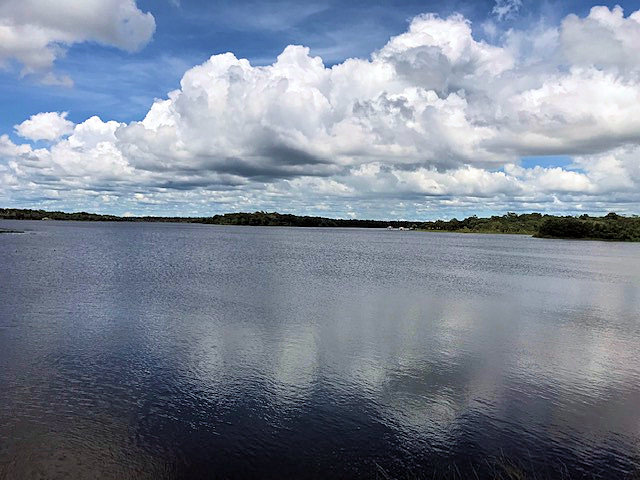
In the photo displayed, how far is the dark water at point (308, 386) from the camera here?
41.2 ft

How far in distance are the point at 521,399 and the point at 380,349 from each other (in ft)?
22.9

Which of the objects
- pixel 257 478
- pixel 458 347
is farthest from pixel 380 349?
pixel 257 478

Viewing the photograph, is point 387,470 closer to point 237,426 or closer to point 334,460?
point 334,460

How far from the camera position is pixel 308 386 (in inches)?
691

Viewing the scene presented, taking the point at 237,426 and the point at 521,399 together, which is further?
the point at 521,399

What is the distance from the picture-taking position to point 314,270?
5747cm

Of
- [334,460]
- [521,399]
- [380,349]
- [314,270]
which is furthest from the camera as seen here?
[314,270]

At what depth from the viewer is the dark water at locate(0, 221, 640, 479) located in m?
12.6

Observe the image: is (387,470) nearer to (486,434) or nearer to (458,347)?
(486,434)

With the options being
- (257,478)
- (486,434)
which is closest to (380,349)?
(486,434)

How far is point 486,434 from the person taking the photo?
1416cm

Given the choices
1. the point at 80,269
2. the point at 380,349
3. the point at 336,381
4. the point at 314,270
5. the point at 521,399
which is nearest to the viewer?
the point at 521,399

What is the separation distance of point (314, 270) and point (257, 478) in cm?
4594

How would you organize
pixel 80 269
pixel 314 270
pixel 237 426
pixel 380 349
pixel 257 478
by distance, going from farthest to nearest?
pixel 314 270, pixel 80 269, pixel 380 349, pixel 237 426, pixel 257 478
